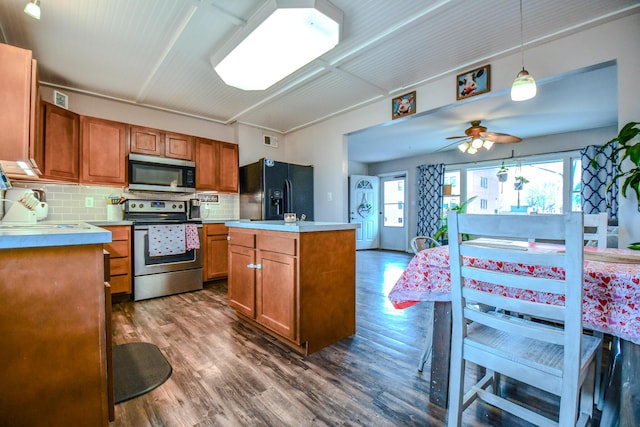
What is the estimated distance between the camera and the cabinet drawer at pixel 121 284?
9.91 ft

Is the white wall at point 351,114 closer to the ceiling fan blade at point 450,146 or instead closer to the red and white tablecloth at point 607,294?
the red and white tablecloth at point 607,294

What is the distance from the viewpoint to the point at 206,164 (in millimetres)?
4039

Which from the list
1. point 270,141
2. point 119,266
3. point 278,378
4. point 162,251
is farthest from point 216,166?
point 278,378

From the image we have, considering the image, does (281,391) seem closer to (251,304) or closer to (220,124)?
(251,304)

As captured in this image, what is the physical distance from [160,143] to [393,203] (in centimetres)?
560

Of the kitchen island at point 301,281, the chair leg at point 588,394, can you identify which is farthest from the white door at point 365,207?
the chair leg at point 588,394

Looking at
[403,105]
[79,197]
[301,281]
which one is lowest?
[301,281]

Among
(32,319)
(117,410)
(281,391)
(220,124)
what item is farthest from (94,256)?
(220,124)

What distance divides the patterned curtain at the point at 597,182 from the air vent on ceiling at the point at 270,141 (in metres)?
5.02

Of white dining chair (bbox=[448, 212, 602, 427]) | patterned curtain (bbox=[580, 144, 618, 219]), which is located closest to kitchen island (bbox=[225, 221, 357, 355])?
white dining chair (bbox=[448, 212, 602, 427])

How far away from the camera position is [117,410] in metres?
1.40

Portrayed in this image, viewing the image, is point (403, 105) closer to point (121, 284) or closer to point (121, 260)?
point (121, 260)

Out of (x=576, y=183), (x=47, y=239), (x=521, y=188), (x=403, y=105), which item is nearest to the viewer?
(x=47, y=239)

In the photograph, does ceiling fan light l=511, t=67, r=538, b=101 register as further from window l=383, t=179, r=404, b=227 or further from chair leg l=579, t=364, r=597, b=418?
window l=383, t=179, r=404, b=227
